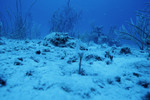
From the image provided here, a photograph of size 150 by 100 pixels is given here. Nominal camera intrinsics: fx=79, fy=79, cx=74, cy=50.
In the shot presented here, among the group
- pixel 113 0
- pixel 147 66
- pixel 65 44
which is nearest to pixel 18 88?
pixel 147 66

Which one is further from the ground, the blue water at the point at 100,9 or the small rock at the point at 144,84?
the blue water at the point at 100,9

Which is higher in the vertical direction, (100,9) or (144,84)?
(100,9)

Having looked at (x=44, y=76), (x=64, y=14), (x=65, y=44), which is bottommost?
A: (x=44, y=76)

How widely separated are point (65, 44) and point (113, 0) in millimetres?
116340

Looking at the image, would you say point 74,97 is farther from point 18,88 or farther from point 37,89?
point 18,88

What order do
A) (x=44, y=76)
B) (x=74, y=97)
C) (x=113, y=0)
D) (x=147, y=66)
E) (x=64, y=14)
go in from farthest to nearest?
(x=113, y=0) → (x=64, y=14) → (x=147, y=66) → (x=44, y=76) → (x=74, y=97)

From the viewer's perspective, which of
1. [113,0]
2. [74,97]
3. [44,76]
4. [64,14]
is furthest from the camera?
[113,0]

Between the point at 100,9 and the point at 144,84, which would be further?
the point at 100,9

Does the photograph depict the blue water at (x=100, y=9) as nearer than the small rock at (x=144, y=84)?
No

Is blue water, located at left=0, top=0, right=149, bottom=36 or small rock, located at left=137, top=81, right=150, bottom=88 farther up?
blue water, located at left=0, top=0, right=149, bottom=36

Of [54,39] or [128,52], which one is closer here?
[128,52]

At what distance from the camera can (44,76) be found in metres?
1.33

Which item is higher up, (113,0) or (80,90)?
(113,0)

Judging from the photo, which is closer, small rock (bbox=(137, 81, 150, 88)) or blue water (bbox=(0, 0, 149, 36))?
small rock (bbox=(137, 81, 150, 88))
